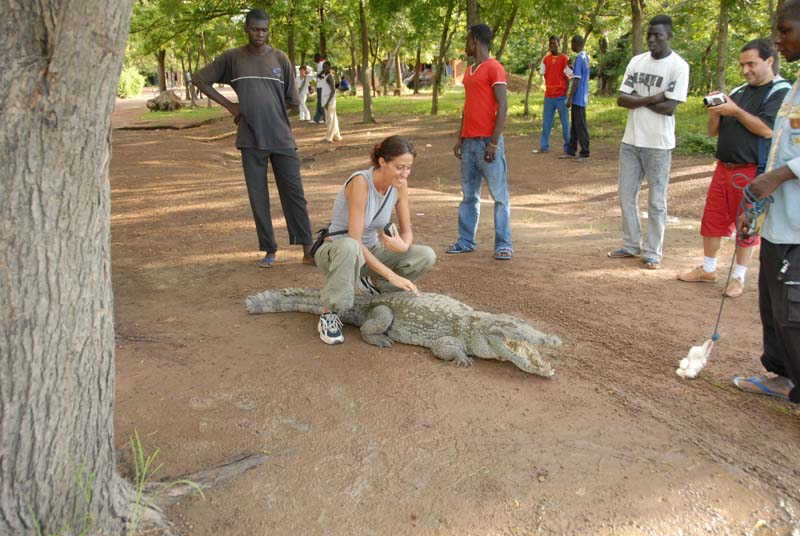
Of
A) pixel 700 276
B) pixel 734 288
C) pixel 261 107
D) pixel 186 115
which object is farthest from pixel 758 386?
pixel 186 115

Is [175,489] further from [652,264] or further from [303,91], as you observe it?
[303,91]

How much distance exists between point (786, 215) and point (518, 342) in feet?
5.60

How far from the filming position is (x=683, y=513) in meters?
2.80

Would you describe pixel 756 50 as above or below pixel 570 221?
above

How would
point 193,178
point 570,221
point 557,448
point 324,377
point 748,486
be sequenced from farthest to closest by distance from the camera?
point 193,178
point 570,221
point 324,377
point 557,448
point 748,486

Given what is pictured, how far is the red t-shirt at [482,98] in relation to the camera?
19.7 ft

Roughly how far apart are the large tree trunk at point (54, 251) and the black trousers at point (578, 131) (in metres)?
10.8

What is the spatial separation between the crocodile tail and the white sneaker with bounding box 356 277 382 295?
36 cm

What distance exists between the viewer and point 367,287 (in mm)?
4895

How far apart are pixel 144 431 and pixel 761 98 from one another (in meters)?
5.22

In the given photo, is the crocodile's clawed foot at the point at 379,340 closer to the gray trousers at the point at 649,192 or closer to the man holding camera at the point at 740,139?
the man holding camera at the point at 740,139

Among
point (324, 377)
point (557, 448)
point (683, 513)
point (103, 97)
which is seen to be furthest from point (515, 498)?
point (103, 97)

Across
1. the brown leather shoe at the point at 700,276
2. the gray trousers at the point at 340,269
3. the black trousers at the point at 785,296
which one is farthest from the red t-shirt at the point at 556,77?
the black trousers at the point at 785,296

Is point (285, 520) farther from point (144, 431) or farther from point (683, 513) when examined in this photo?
point (683, 513)
